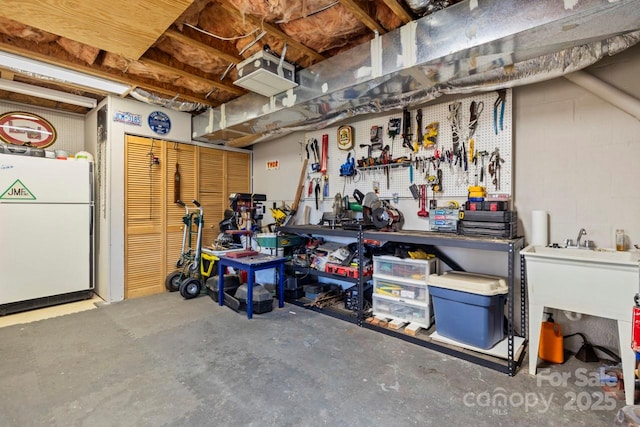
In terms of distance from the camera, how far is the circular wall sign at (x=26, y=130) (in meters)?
3.99

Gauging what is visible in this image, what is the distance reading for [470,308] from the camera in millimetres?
2436

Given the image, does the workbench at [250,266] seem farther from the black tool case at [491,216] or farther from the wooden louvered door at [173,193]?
the black tool case at [491,216]

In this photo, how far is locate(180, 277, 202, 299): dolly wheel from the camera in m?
3.96

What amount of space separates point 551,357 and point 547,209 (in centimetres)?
122

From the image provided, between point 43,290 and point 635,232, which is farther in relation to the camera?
point 43,290

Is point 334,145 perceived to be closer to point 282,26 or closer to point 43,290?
point 282,26

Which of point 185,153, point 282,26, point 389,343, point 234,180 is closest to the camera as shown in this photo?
point 282,26

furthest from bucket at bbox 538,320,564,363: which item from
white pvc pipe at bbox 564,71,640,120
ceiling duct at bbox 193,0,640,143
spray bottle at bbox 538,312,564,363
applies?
ceiling duct at bbox 193,0,640,143

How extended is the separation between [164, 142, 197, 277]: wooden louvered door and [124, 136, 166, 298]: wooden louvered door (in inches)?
3.3

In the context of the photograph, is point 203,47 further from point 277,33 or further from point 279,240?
point 279,240

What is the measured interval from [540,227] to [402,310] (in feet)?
4.78

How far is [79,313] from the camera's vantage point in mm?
3490

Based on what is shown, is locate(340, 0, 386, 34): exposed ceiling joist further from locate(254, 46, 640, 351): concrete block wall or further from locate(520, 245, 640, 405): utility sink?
locate(520, 245, 640, 405): utility sink

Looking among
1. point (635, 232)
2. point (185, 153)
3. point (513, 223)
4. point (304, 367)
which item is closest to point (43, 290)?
point (185, 153)
